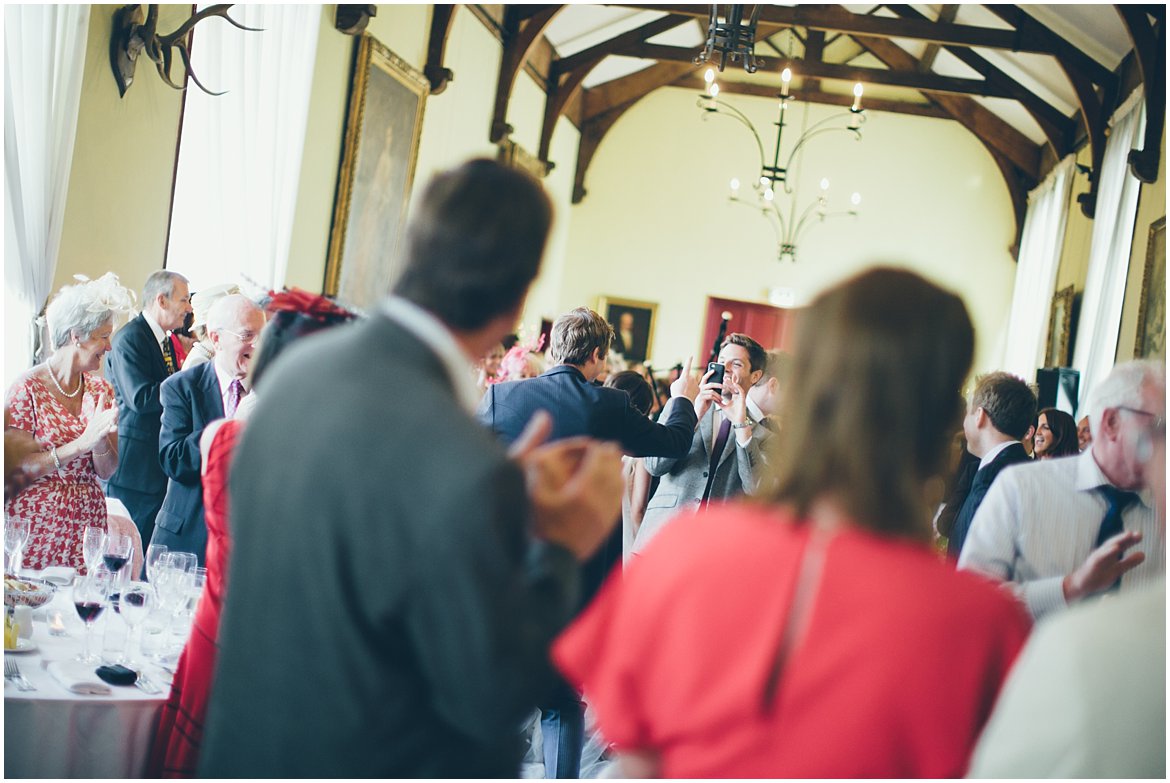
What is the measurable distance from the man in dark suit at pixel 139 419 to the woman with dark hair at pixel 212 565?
2077 mm

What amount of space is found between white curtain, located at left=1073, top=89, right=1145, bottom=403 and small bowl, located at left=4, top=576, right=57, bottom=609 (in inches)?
301

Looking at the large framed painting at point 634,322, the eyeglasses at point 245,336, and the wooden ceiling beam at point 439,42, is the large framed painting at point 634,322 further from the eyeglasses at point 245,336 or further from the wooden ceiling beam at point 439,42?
the eyeglasses at point 245,336

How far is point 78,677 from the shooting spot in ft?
6.98

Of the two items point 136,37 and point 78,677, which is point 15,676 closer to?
point 78,677

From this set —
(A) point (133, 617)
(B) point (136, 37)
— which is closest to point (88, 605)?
(A) point (133, 617)

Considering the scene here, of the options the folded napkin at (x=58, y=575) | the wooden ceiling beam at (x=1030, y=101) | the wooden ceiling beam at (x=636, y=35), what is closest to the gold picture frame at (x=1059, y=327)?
the wooden ceiling beam at (x=1030, y=101)

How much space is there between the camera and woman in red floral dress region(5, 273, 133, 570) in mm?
3094

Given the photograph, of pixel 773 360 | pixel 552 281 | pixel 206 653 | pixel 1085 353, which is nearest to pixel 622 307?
pixel 552 281

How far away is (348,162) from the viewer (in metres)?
7.46

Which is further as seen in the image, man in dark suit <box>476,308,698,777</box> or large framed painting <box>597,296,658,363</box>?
large framed painting <box>597,296,658,363</box>

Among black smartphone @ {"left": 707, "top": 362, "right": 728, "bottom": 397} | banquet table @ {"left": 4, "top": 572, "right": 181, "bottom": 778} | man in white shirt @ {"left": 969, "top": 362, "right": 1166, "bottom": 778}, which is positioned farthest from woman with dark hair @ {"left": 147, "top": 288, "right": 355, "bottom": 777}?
black smartphone @ {"left": 707, "top": 362, "right": 728, "bottom": 397}

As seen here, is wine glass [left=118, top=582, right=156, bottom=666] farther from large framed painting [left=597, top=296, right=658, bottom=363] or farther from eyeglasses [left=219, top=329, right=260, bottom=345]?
large framed painting [left=597, top=296, right=658, bottom=363]

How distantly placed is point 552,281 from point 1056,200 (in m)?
5.89

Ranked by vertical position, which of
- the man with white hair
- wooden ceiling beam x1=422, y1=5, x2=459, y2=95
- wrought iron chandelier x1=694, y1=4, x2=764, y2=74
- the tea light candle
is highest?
wooden ceiling beam x1=422, y1=5, x2=459, y2=95
